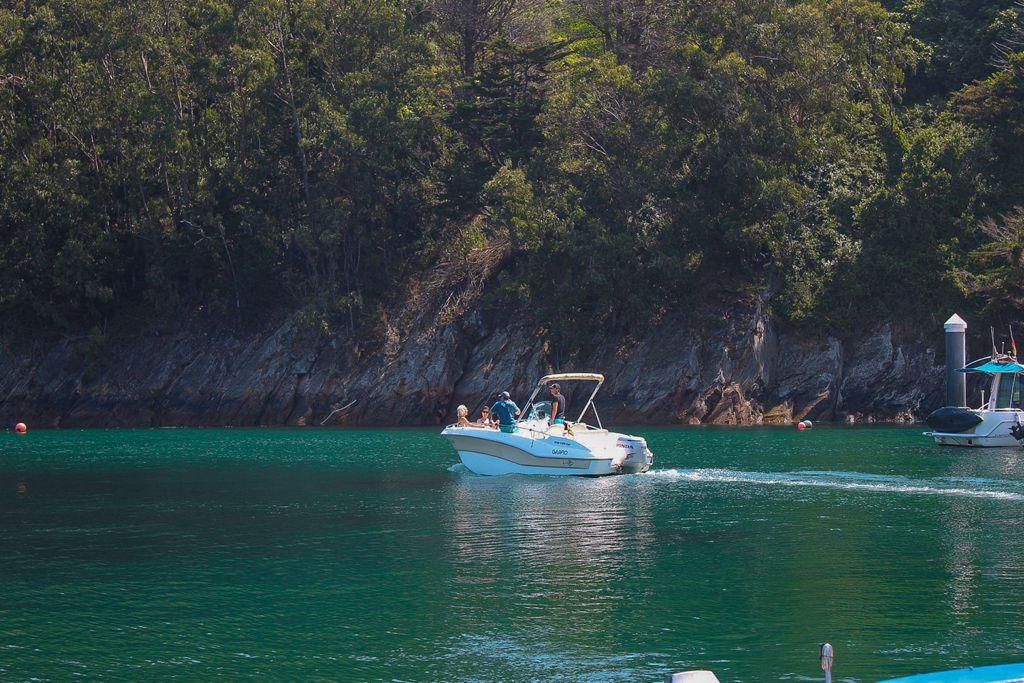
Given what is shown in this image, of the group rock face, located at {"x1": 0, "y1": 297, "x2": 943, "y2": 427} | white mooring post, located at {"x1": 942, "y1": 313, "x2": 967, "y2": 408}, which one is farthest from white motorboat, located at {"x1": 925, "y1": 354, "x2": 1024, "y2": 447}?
rock face, located at {"x1": 0, "y1": 297, "x2": 943, "y2": 427}

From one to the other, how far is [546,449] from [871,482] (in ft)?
29.2

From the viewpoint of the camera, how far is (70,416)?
66.6 m

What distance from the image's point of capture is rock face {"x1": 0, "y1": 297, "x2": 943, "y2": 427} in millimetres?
58844

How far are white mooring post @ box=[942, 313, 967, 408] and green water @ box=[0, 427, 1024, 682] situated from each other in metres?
10.6

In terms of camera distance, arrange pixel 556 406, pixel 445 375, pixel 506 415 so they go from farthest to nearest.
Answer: pixel 445 375
pixel 556 406
pixel 506 415

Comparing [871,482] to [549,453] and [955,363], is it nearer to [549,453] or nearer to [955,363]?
[549,453]

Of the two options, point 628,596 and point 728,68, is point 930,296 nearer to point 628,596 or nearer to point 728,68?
point 728,68

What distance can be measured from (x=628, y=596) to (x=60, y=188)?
176 feet

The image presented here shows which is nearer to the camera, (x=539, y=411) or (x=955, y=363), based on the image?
(x=539, y=411)

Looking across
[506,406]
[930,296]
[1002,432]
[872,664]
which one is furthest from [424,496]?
[930,296]

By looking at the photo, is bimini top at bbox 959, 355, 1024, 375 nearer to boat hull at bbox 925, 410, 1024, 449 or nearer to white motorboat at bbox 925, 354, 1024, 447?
white motorboat at bbox 925, 354, 1024, 447

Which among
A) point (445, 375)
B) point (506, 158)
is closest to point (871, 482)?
point (445, 375)

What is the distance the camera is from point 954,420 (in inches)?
1740

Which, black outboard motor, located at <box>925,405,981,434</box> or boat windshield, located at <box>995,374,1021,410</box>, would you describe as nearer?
black outboard motor, located at <box>925,405,981,434</box>
